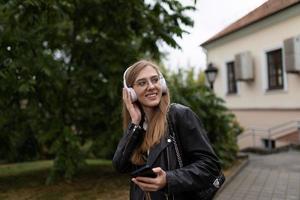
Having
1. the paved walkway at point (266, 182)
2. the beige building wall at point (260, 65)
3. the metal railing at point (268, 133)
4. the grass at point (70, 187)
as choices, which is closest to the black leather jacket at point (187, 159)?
the grass at point (70, 187)

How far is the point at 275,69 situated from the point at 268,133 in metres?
2.95

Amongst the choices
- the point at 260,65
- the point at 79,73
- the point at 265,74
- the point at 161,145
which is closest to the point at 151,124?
the point at 161,145

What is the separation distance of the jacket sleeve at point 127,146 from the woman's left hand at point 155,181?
279 millimetres

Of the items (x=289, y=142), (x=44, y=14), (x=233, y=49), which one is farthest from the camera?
(x=233, y=49)

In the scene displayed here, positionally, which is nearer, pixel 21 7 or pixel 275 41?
pixel 21 7

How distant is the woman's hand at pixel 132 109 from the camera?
7.39 ft

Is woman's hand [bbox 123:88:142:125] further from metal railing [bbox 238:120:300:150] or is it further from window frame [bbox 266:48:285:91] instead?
window frame [bbox 266:48:285:91]

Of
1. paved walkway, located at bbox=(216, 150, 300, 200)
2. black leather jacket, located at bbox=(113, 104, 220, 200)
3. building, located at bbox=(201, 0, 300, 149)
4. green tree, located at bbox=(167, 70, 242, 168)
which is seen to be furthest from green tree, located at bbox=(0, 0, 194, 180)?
building, located at bbox=(201, 0, 300, 149)

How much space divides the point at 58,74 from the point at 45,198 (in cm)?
257

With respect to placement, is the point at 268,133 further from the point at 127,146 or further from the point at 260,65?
the point at 127,146

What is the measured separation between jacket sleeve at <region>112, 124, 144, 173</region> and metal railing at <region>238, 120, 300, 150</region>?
48.3 feet

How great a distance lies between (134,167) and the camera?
2.26 meters

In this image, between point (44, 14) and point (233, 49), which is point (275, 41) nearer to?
point (233, 49)

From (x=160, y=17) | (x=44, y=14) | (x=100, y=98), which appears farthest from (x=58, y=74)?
(x=160, y=17)
